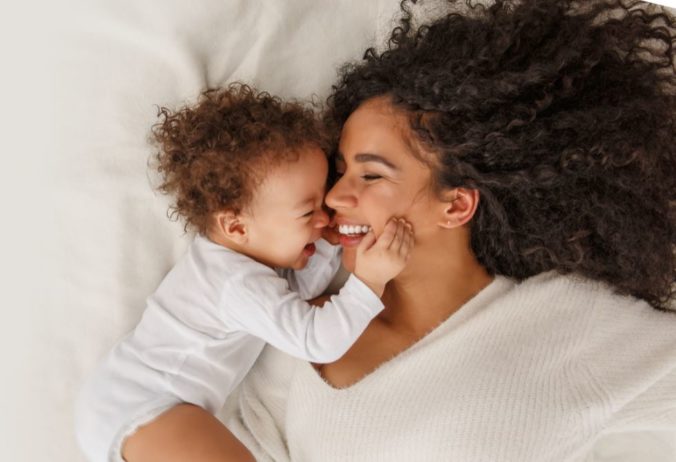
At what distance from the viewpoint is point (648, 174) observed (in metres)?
1.76

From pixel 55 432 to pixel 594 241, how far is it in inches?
63.7

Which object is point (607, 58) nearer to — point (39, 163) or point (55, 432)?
point (39, 163)

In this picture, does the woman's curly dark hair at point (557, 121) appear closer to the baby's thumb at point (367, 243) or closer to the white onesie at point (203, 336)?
the baby's thumb at point (367, 243)

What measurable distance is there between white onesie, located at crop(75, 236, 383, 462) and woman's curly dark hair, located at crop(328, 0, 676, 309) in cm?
46

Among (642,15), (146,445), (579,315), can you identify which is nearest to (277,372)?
(146,445)

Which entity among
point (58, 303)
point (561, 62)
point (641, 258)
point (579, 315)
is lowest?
point (58, 303)

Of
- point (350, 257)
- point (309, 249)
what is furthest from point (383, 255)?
point (309, 249)

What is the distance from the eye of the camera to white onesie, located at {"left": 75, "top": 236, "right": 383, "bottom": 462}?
172 cm

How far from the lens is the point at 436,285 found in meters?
1.92

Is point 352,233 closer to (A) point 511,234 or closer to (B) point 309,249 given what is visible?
(B) point 309,249

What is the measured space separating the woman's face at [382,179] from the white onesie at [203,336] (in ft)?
0.60

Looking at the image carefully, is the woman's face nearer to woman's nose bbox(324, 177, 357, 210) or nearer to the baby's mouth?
woman's nose bbox(324, 177, 357, 210)

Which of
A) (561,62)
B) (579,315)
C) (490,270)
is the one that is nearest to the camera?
(561,62)

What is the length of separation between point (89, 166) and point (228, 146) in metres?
0.53
